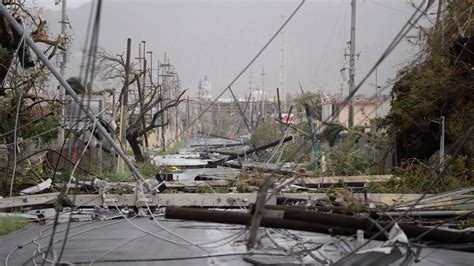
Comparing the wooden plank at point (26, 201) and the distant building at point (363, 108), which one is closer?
the distant building at point (363, 108)

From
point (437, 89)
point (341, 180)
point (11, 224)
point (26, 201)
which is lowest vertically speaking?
point (11, 224)

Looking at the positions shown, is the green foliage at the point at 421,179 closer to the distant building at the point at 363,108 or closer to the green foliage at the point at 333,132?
the distant building at the point at 363,108

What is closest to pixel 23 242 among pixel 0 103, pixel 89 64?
pixel 89 64

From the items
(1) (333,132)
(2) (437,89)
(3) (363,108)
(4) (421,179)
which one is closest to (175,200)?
(3) (363,108)

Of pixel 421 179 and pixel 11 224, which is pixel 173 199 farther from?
pixel 421 179

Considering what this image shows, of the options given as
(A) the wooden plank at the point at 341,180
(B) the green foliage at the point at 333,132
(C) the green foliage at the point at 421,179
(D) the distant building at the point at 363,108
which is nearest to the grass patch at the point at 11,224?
(D) the distant building at the point at 363,108

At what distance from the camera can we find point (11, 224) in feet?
33.1

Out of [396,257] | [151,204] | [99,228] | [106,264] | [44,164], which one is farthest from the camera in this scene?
[44,164]

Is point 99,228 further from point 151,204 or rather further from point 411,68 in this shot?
point 411,68

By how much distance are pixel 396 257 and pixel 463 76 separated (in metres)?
12.2

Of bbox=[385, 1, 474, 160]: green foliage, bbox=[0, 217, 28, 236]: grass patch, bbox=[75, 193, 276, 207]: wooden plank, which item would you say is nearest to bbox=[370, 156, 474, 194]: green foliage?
bbox=[385, 1, 474, 160]: green foliage

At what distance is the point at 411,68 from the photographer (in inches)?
762

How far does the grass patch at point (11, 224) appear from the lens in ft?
32.0

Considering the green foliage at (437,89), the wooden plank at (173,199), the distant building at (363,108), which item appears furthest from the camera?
the green foliage at (437,89)
